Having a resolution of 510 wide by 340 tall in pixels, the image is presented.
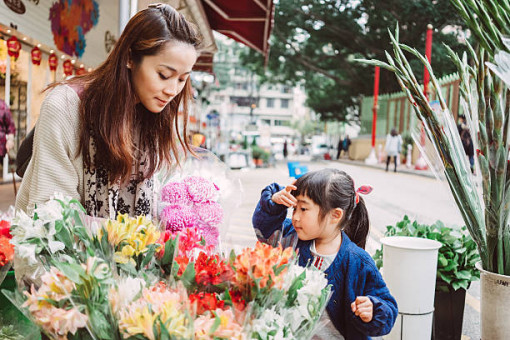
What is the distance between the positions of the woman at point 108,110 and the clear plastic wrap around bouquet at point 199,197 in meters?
0.19

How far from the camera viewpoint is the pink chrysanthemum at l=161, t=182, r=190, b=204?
1.78m

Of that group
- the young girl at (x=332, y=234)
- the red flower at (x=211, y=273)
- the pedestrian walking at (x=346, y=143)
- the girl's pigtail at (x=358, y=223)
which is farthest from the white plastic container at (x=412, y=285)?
the pedestrian walking at (x=346, y=143)

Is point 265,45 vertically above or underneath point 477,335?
above

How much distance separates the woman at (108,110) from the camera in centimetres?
161

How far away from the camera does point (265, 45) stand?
962 cm

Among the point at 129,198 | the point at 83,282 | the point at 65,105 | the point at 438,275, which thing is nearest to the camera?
the point at 83,282

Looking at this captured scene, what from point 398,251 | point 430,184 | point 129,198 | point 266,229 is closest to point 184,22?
point 129,198

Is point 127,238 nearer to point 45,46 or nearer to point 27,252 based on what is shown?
point 27,252

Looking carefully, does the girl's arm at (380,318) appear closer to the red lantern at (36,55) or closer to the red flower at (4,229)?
the red flower at (4,229)

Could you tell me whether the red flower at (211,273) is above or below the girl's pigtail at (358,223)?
above

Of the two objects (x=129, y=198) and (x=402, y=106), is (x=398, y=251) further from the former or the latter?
(x=402, y=106)

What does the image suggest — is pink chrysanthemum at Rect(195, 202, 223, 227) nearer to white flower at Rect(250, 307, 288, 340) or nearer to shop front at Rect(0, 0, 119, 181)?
white flower at Rect(250, 307, 288, 340)

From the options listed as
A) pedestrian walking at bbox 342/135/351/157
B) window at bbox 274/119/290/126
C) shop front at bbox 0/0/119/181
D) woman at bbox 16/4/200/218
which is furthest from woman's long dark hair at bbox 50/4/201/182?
window at bbox 274/119/290/126

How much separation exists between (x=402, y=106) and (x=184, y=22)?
23.9m
